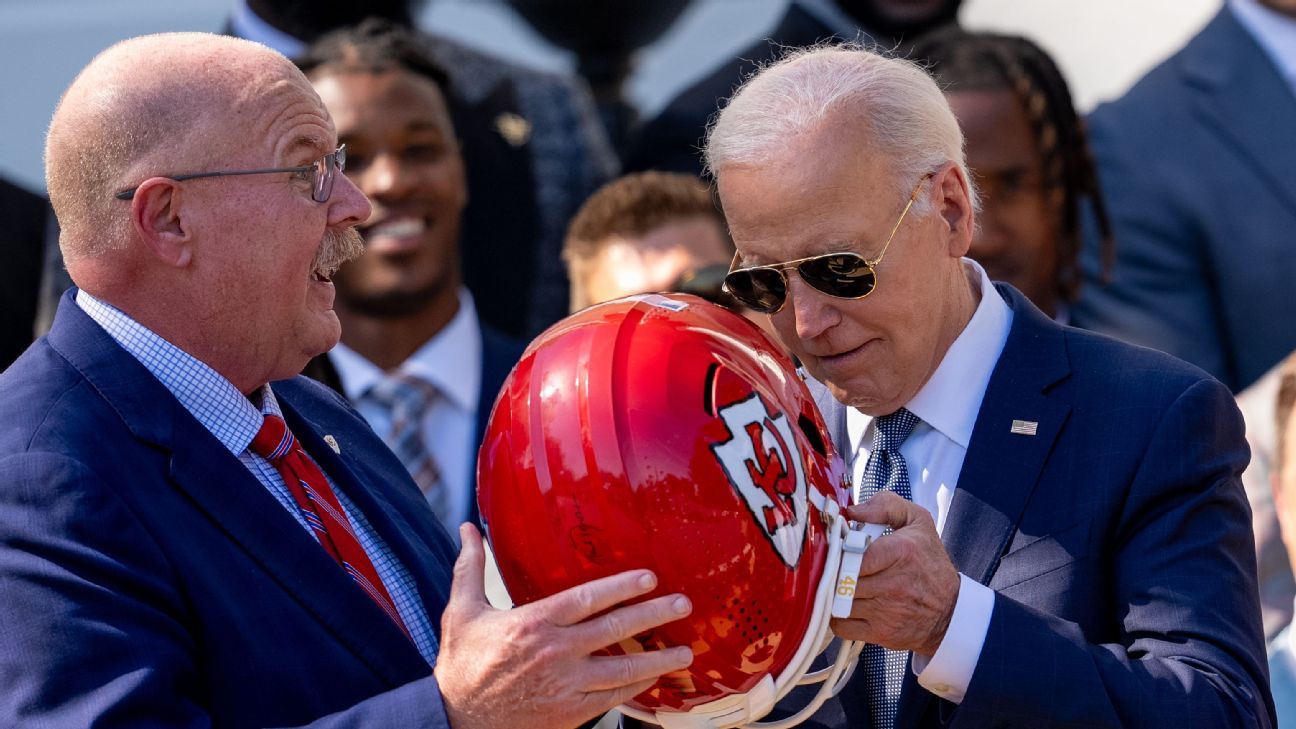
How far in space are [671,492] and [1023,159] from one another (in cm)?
297

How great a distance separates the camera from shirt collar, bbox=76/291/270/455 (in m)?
3.12

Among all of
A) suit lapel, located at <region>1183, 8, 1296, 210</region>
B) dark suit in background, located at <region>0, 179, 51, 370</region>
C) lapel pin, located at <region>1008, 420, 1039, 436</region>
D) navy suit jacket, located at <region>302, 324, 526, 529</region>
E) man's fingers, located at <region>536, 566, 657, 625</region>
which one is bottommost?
dark suit in background, located at <region>0, 179, 51, 370</region>

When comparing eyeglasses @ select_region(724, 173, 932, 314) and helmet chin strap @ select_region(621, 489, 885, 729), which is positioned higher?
eyeglasses @ select_region(724, 173, 932, 314)

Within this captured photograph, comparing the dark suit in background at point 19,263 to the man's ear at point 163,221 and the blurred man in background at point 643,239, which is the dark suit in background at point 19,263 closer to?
the blurred man in background at point 643,239

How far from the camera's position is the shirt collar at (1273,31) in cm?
576

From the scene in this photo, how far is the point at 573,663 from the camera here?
262cm

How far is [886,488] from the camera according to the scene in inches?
128

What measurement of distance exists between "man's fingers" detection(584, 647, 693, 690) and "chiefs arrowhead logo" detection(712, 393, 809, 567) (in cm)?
22

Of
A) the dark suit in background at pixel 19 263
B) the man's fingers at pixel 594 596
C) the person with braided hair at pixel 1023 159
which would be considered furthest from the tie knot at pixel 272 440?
the dark suit in background at pixel 19 263

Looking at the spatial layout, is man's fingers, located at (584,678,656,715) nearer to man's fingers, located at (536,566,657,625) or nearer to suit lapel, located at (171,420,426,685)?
man's fingers, located at (536,566,657,625)

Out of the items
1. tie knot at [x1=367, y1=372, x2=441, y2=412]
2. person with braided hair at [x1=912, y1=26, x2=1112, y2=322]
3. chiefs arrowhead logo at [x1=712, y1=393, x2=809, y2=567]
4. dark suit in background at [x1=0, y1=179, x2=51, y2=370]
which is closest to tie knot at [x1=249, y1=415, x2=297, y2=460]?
chiefs arrowhead logo at [x1=712, y1=393, x2=809, y2=567]

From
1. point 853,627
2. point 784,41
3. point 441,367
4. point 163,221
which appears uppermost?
point 163,221

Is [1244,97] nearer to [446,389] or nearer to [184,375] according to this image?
[446,389]

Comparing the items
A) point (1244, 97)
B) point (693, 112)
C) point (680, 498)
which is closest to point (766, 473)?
point (680, 498)
